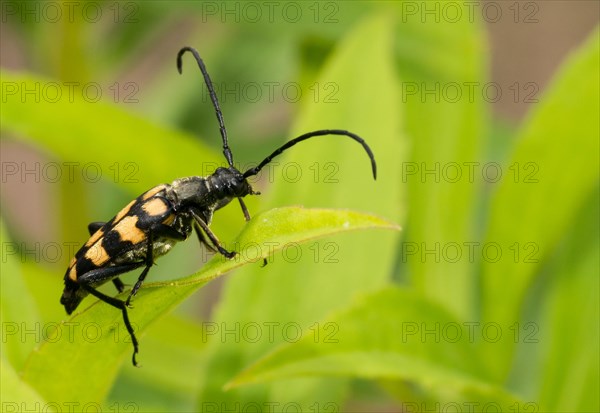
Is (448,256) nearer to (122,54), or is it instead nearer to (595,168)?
(595,168)

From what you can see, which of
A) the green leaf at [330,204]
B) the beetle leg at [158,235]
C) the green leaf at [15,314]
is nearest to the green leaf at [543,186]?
the green leaf at [330,204]

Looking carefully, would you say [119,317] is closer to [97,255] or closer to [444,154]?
[97,255]

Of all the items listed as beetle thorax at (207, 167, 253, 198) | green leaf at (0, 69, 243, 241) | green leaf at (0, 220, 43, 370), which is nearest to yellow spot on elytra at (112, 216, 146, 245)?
green leaf at (0, 69, 243, 241)

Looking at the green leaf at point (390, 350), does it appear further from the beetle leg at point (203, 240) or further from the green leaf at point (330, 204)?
the beetle leg at point (203, 240)

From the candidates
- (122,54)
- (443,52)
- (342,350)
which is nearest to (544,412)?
(342,350)

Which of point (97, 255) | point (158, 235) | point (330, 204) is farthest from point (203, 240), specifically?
point (330, 204)

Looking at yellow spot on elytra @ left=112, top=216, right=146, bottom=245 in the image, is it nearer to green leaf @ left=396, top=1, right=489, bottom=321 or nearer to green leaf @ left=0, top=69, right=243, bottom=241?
green leaf @ left=0, top=69, right=243, bottom=241
